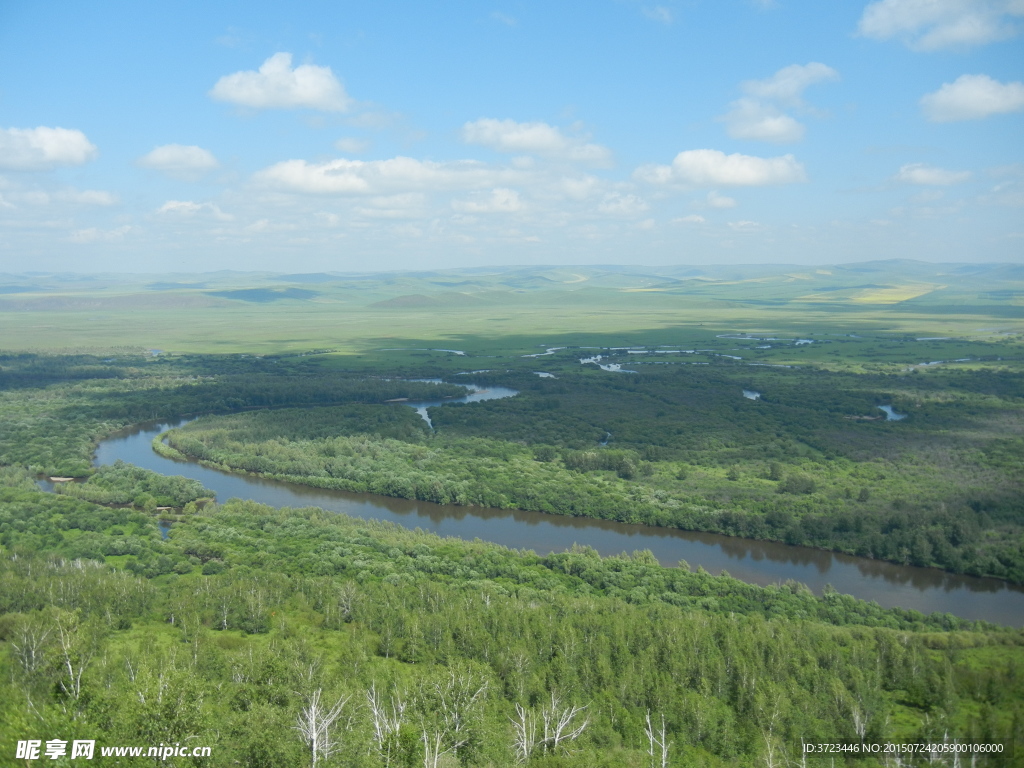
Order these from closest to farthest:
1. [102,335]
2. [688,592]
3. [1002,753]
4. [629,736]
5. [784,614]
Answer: [1002,753] < [629,736] < [784,614] < [688,592] < [102,335]

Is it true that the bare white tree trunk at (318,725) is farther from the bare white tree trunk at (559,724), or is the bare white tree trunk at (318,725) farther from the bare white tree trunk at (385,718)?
the bare white tree trunk at (559,724)

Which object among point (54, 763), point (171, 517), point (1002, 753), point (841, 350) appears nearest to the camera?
point (54, 763)

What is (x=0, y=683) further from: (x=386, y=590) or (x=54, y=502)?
(x=54, y=502)

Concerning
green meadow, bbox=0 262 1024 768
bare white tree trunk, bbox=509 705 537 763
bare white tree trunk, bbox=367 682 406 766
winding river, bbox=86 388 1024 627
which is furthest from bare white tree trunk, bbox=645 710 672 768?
winding river, bbox=86 388 1024 627

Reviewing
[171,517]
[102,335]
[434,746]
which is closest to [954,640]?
[434,746]

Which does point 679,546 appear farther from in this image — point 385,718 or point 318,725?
point 318,725

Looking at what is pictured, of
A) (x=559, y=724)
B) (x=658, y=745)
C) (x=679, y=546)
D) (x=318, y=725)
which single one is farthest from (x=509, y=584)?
(x=318, y=725)
